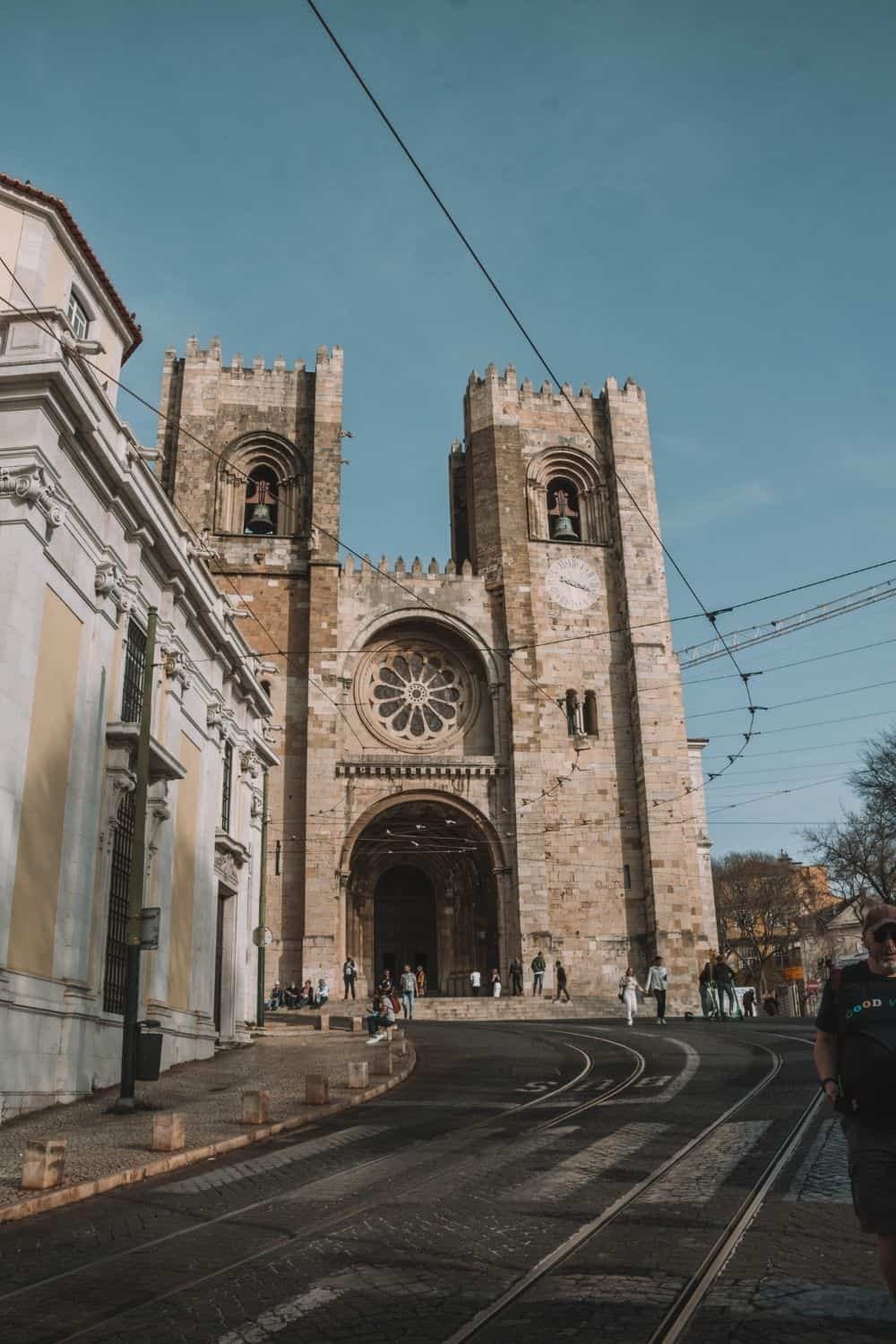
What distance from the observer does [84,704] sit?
46.5 ft

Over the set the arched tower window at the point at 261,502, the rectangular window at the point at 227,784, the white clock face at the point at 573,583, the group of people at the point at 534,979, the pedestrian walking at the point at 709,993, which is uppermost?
the arched tower window at the point at 261,502

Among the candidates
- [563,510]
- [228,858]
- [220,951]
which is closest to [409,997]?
[220,951]

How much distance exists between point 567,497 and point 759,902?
2940 centimetres

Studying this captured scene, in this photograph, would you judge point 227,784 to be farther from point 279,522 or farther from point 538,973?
point 279,522

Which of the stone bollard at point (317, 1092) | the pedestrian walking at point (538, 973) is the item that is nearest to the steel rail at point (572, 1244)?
the stone bollard at point (317, 1092)

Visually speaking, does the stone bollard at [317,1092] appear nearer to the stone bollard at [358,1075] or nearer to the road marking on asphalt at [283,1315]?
the stone bollard at [358,1075]

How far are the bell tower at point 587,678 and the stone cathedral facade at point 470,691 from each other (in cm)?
7

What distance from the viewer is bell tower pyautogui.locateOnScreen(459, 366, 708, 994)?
112 feet

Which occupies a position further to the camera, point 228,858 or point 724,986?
point 724,986

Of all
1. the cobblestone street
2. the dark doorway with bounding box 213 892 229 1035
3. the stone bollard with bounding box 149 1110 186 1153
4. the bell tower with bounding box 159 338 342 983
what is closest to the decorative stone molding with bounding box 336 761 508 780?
the bell tower with bounding box 159 338 342 983

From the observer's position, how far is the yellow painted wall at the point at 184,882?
704 inches

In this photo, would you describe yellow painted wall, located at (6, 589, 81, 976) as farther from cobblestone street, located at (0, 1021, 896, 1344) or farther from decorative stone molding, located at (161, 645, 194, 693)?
Answer: cobblestone street, located at (0, 1021, 896, 1344)

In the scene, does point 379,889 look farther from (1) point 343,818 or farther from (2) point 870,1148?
(2) point 870,1148

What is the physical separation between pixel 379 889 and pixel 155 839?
23298 mm
